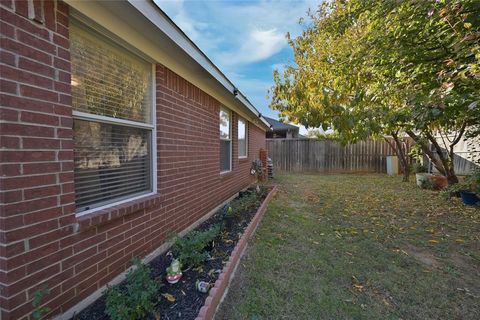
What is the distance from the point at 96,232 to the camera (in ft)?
6.67

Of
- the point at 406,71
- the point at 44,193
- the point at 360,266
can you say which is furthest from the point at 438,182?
the point at 44,193

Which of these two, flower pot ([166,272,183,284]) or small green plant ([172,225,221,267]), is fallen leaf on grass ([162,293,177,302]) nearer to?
flower pot ([166,272,183,284])

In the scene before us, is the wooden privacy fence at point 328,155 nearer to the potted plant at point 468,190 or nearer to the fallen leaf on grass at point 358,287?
the potted plant at point 468,190

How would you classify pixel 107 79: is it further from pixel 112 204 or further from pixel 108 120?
pixel 112 204

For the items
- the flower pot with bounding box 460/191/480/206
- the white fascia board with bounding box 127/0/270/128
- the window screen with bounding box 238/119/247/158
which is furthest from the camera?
the window screen with bounding box 238/119/247/158

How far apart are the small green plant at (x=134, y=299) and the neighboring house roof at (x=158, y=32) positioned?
2.14 meters

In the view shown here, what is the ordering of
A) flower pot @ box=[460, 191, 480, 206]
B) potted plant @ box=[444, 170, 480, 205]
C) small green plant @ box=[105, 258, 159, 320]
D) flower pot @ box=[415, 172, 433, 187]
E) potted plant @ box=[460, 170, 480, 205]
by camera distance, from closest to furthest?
small green plant @ box=[105, 258, 159, 320] → potted plant @ box=[460, 170, 480, 205] → potted plant @ box=[444, 170, 480, 205] → flower pot @ box=[460, 191, 480, 206] → flower pot @ box=[415, 172, 433, 187]

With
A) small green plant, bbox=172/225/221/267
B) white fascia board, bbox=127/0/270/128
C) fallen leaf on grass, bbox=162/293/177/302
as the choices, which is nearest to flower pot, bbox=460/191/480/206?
white fascia board, bbox=127/0/270/128

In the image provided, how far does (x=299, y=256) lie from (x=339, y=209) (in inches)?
119

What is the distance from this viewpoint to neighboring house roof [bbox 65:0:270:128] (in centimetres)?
195

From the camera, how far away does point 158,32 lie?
7.96 feet

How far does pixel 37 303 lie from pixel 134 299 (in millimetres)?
606

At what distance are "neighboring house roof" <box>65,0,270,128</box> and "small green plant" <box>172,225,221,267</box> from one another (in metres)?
2.19

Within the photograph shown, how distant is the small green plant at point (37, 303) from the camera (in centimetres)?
141
